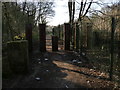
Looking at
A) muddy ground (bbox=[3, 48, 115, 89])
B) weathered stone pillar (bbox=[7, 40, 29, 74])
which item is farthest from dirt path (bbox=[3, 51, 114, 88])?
weathered stone pillar (bbox=[7, 40, 29, 74])

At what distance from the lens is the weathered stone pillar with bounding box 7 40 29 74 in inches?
209

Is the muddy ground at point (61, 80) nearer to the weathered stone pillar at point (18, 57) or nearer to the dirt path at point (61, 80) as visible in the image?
the dirt path at point (61, 80)

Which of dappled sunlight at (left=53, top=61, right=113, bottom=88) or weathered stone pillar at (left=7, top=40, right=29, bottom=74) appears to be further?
weathered stone pillar at (left=7, top=40, right=29, bottom=74)

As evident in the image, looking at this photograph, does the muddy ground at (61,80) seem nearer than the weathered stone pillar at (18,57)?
Yes

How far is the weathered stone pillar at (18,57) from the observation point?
530 centimetres

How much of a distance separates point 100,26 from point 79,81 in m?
2.22

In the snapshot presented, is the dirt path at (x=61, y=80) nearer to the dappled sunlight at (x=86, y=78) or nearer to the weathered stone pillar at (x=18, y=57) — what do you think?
the dappled sunlight at (x=86, y=78)

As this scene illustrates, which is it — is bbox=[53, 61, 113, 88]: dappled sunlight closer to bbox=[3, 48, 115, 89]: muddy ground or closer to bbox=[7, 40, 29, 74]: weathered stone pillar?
bbox=[3, 48, 115, 89]: muddy ground

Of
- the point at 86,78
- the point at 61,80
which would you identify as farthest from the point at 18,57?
the point at 86,78

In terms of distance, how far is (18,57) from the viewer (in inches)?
209

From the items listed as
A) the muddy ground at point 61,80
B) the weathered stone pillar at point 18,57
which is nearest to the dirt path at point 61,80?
the muddy ground at point 61,80

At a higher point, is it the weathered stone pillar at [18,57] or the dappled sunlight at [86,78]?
the weathered stone pillar at [18,57]

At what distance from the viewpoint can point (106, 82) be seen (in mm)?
4367

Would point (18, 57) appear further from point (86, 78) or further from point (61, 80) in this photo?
point (86, 78)
